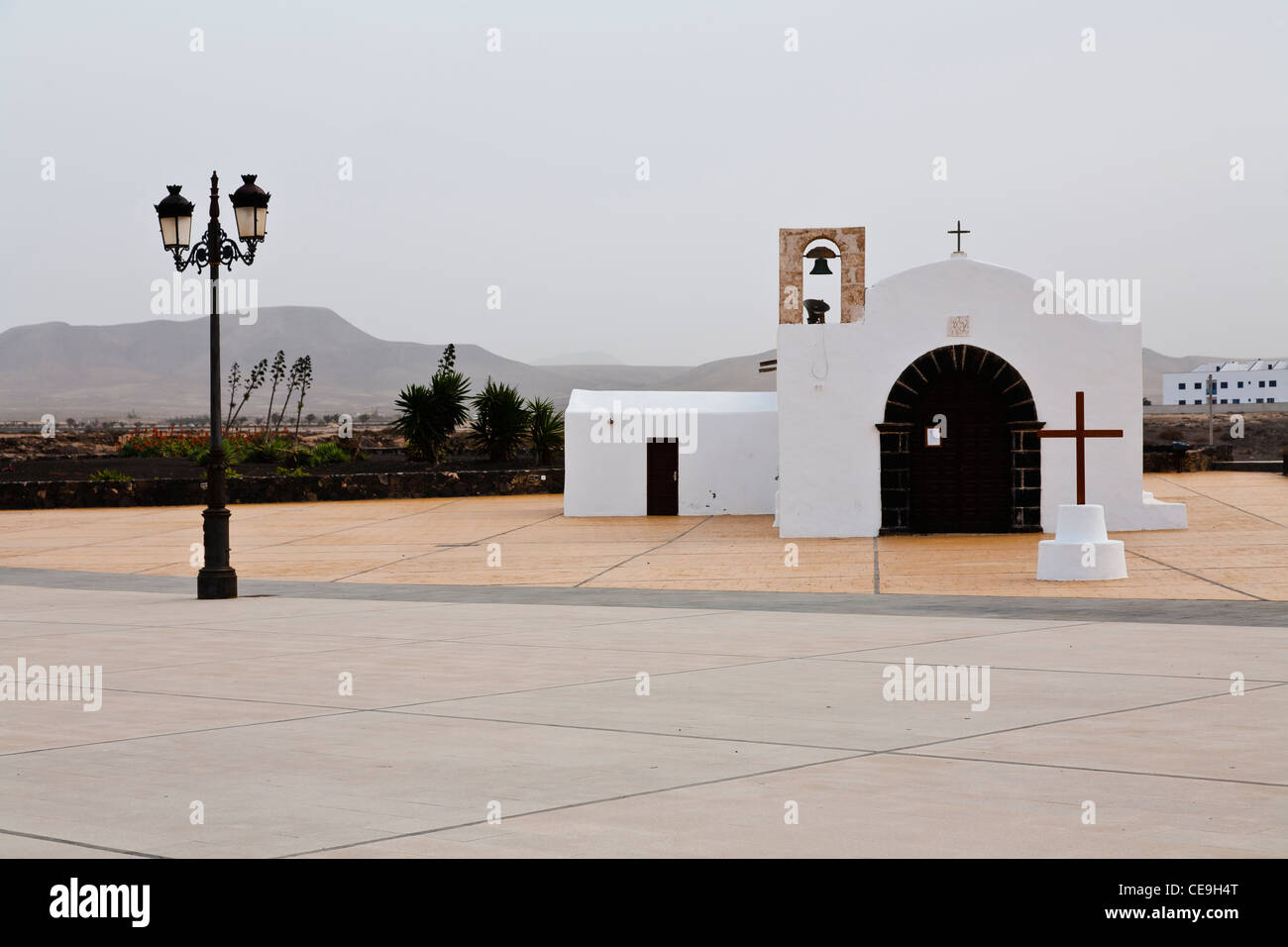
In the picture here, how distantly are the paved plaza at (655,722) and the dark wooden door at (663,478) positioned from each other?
16.7 metres

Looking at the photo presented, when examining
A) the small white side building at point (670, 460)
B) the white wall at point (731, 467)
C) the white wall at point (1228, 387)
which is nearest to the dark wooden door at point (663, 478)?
the small white side building at point (670, 460)

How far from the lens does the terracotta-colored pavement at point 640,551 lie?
18.1 meters

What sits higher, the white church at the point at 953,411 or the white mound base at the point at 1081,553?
the white church at the point at 953,411

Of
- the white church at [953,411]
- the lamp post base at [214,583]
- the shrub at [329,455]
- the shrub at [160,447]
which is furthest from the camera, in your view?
the shrub at [160,447]

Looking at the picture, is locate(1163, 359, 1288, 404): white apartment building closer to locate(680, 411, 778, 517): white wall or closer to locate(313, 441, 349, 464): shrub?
locate(313, 441, 349, 464): shrub

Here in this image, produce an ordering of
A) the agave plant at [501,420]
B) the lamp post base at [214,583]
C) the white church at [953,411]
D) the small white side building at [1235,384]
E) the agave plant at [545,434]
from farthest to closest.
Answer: the small white side building at [1235,384] → the agave plant at [501,420] → the agave plant at [545,434] → the white church at [953,411] → the lamp post base at [214,583]

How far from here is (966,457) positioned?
1094 inches

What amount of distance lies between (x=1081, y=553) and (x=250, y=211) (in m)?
11.1

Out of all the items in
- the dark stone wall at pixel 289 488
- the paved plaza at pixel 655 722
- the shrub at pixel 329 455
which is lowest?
the paved plaza at pixel 655 722

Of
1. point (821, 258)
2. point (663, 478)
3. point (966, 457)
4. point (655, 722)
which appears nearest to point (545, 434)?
point (663, 478)

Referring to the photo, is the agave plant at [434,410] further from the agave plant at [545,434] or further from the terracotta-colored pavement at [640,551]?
the terracotta-colored pavement at [640,551]
